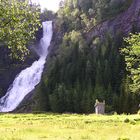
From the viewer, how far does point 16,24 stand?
27047 mm

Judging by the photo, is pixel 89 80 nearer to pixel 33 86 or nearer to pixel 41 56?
pixel 33 86

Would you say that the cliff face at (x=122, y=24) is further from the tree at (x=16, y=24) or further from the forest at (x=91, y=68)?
the tree at (x=16, y=24)

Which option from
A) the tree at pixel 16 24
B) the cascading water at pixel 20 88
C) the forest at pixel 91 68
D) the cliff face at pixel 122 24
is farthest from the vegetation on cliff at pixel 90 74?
the tree at pixel 16 24

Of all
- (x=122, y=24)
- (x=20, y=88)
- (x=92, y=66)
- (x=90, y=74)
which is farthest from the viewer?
(x=122, y=24)

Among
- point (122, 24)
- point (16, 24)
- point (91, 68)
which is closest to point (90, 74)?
point (91, 68)

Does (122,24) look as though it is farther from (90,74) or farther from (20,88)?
(20,88)

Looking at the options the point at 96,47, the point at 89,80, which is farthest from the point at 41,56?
the point at 89,80

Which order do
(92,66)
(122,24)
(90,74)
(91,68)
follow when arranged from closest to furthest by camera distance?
1. (90,74)
2. (91,68)
3. (92,66)
4. (122,24)

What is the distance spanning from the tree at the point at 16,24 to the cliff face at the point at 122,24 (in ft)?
457

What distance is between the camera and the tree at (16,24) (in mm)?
26578

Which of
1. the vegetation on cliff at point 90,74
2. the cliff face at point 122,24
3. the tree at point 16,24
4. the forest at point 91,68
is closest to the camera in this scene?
the tree at point 16,24

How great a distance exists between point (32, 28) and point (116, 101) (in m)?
95.6

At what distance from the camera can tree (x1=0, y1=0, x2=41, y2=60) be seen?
87.2 feet

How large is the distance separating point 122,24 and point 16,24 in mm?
149725
